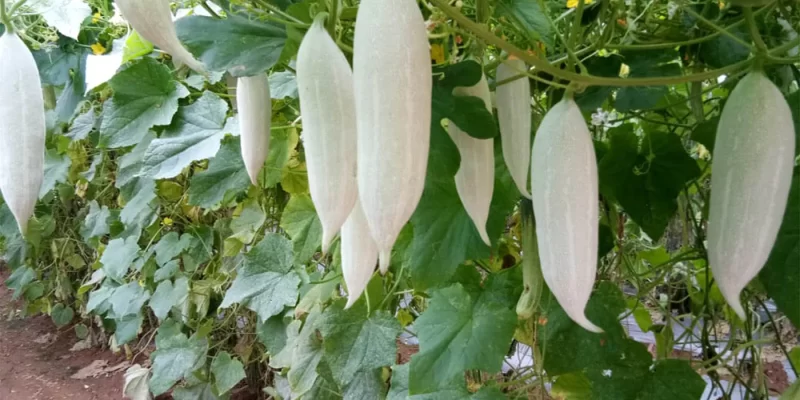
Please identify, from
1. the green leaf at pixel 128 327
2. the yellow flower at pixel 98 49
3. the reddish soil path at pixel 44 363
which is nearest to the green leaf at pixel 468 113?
the yellow flower at pixel 98 49

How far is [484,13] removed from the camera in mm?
365

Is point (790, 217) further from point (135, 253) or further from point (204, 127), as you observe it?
point (135, 253)

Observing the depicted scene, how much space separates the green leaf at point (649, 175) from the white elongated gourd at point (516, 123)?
0.23 meters

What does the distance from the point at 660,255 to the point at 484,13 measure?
0.66 meters

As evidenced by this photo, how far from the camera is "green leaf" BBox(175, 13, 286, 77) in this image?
34 centimetres

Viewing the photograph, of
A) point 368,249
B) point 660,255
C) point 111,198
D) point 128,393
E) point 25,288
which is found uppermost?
point 368,249

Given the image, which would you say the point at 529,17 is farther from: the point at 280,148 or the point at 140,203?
the point at 140,203

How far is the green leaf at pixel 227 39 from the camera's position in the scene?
34 cm

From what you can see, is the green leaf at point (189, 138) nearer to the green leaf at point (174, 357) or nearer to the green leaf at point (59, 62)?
the green leaf at point (59, 62)

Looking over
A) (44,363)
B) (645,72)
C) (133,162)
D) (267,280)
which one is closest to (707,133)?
(645,72)

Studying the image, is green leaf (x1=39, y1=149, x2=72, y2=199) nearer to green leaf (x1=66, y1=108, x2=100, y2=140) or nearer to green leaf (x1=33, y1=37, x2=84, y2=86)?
green leaf (x1=66, y1=108, x2=100, y2=140)

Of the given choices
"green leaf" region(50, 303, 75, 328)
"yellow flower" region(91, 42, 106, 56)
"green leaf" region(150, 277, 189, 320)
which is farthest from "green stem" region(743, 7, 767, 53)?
"green leaf" region(50, 303, 75, 328)

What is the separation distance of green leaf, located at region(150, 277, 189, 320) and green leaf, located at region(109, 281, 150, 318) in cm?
8

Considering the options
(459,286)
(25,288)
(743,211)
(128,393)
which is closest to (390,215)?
(743,211)
